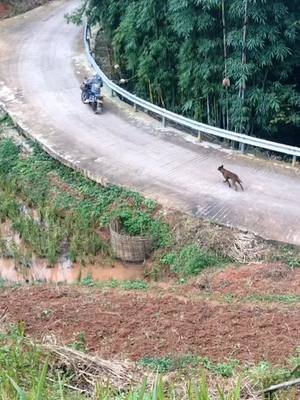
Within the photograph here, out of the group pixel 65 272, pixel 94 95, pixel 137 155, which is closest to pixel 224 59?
pixel 137 155

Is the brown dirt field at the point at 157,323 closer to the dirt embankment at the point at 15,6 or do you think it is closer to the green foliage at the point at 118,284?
the green foliage at the point at 118,284

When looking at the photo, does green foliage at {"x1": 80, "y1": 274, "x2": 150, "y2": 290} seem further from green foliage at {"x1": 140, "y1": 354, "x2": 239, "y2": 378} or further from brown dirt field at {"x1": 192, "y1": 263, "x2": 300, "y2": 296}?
green foliage at {"x1": 140, "y1": 354, "x2": 239, "y2": 378}

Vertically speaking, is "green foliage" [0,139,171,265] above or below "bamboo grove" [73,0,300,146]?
below

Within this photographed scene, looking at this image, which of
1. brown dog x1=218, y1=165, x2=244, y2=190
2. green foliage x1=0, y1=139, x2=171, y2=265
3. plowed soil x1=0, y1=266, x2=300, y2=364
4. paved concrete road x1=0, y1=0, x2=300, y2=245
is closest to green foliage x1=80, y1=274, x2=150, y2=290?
plowed soil x1=0, y1=266, x2=300, y2=364

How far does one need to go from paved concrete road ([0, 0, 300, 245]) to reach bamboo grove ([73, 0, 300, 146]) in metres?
1.20

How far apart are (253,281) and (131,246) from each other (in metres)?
2.75

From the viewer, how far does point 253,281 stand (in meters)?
10.6

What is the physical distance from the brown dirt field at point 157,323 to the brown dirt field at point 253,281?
738 millimetres

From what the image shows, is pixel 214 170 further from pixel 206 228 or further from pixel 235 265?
pixel 235 265

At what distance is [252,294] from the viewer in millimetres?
10227

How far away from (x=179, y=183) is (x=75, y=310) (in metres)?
4.94

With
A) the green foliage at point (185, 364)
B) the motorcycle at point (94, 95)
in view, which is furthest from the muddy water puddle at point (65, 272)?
the motorcycle at point (94, 95)

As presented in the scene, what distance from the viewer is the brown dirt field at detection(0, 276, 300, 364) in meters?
8.20

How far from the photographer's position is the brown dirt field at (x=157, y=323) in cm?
820
